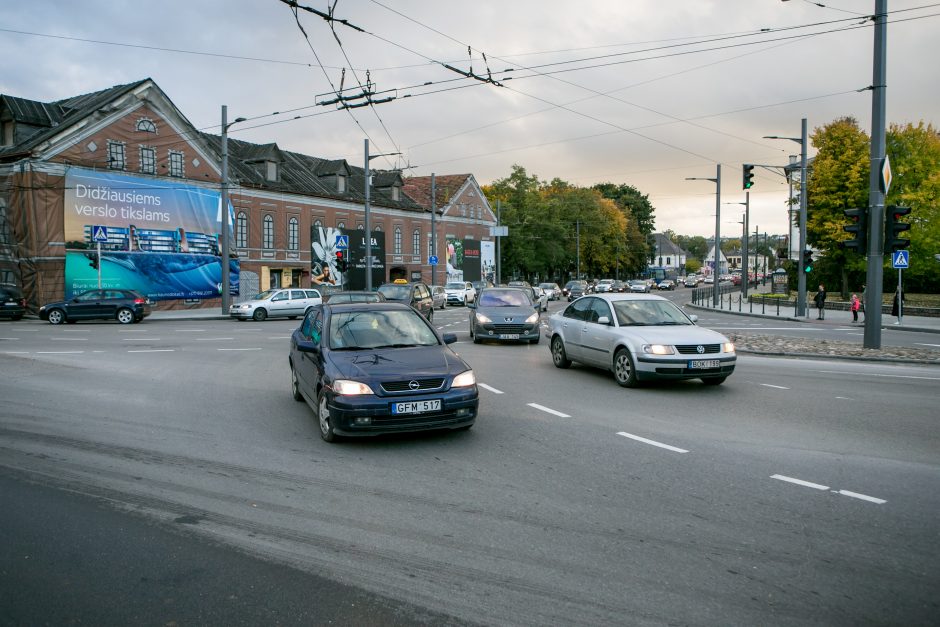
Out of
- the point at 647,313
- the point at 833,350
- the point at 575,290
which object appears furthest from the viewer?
the point at 575,290

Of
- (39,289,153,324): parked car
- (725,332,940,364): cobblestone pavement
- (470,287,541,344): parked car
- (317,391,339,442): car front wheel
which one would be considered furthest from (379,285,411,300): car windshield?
(317,391,339,442): car front wheel

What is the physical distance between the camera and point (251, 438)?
7.59 meters

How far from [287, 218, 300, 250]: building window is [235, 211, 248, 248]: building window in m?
3.82

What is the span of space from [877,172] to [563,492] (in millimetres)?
14437

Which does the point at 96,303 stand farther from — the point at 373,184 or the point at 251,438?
the point at 373,184

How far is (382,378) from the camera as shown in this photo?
7.00m

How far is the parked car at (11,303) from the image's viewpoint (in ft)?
96.7

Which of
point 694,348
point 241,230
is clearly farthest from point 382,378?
point 241,230

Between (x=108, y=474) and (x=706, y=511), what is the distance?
16.9ft

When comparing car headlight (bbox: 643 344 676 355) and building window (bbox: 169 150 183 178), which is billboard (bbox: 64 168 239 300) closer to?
building window (bbox: 169 150 183 178)

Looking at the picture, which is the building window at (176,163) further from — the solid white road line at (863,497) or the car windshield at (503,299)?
the solid white road line at (863,497)

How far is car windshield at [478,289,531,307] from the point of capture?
19.5 m

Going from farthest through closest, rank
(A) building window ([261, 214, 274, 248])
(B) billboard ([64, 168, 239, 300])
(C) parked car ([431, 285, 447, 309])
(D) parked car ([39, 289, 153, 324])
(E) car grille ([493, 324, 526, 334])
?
1. (A) building window ([261, 214, 274, 248])
2. (C) parked car ([431, 285, 447, 309])
3. (B) billboard ([64, 168, 239, 300])
4. (D) parked car ([39, 289, 153, 324])
5. (E) car grille ([493, 324, 526, 334])

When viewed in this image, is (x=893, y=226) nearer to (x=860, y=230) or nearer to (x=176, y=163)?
(x=860, y=230)
